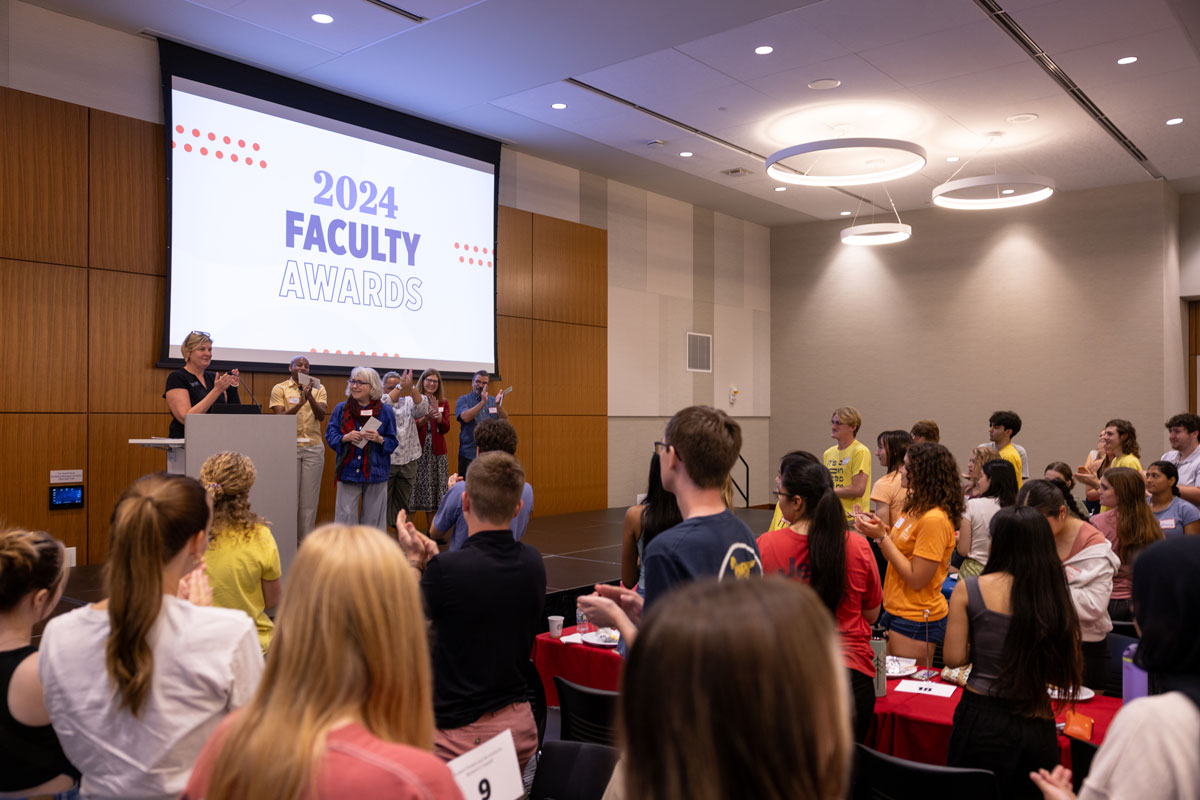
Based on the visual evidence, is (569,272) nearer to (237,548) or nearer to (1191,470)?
(1191,470)

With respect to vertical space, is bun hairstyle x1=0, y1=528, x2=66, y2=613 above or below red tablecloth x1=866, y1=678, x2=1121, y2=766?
above

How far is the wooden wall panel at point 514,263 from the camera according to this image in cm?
970

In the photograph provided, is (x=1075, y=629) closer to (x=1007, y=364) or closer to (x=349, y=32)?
(x=349, y=32)

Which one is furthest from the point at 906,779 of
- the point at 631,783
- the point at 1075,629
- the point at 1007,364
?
the point at 1007,364

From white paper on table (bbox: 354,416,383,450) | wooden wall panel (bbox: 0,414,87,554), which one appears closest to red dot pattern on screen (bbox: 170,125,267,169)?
wooden wall panel (bbox: 0,414,87,554)

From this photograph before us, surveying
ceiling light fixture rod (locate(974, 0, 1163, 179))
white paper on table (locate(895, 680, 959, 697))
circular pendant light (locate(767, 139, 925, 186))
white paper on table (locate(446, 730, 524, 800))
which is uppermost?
ceiling light fixture rod (locate(974, 0, 1163, 179))

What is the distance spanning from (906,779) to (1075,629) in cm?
70

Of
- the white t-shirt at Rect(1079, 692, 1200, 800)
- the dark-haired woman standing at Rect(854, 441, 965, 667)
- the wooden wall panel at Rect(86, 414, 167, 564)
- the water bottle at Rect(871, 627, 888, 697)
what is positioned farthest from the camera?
the wooden wall panel at Rect(86, 414, 167, 564)

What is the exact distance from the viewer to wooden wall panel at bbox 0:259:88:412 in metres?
6.12

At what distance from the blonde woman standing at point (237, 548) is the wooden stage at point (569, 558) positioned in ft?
3.32

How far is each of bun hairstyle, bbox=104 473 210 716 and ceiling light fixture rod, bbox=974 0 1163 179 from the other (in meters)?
6.48

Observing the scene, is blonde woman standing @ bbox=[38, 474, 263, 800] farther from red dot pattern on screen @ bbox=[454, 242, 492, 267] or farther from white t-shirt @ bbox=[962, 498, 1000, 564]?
red dot pattern on screen @ bbox=[454, 242, 492, 267]

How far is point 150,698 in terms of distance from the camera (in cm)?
166

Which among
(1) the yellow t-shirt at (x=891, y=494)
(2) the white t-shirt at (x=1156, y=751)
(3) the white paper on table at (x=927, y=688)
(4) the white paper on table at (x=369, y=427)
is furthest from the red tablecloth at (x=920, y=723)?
(4) the white paper on table at (x=369, y=427)
